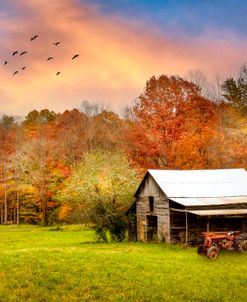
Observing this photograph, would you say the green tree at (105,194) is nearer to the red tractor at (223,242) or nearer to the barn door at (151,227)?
the barn door at (151,227)

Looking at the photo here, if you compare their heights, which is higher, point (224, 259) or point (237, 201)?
point (237, 201)

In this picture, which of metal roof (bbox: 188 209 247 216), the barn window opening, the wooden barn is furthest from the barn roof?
the barn window opening

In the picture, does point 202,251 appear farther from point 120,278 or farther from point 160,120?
point 160,120

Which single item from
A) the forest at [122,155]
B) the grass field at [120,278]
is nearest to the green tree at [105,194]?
the forest at [122,155]

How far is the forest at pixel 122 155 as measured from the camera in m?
44.1

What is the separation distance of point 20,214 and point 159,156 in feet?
93.8

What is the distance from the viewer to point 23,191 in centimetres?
6962

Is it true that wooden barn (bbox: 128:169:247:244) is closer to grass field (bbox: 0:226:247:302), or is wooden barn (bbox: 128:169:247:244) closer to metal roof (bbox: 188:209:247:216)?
metal roof (bbox: 188:209:247:216)

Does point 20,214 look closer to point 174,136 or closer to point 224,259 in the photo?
point 174,136

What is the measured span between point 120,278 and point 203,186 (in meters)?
22.5

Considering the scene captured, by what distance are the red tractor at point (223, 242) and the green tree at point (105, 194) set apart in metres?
12.0

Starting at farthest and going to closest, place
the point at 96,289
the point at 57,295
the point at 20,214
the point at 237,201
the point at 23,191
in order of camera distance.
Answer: the point at 20,214 → the point at 23,191 → the point at 237,201 → the point at 96,289 → the point at 57,295

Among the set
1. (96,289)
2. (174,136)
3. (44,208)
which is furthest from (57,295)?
(44,208)

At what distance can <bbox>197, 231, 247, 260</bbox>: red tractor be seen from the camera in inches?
1222
